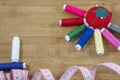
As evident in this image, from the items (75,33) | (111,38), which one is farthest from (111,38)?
(75,33)

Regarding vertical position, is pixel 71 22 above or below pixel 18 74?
above

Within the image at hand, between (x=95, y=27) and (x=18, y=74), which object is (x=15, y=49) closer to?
(x=18, y=74)

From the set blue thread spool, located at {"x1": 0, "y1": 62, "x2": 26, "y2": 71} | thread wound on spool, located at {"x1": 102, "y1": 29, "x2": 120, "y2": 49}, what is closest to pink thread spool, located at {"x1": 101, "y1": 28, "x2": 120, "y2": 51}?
thread wound on spool, located at {"x1": 102, "y1": 29, "x2": 120, "y2": 49}

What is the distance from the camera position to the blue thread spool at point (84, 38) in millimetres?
769

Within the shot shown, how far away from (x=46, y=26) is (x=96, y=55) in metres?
0.17

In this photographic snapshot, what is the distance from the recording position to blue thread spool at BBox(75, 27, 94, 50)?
Answer: 0.77 meters

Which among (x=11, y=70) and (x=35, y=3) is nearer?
(x=11, y=70)

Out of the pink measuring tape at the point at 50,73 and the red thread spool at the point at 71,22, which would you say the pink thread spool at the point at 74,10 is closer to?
the red thread spool at the point at 71,22

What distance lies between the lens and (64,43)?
2.59 ft

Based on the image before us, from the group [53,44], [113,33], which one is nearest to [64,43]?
[53,44]

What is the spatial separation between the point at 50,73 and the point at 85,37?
15 centimetres

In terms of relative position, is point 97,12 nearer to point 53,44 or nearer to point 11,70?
point 53,44

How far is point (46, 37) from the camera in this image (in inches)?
31.6

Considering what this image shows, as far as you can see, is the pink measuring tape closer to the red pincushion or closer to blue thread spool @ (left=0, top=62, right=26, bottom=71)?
blue thread spool @ (left=0, top=62, right=26, bottom=71)
